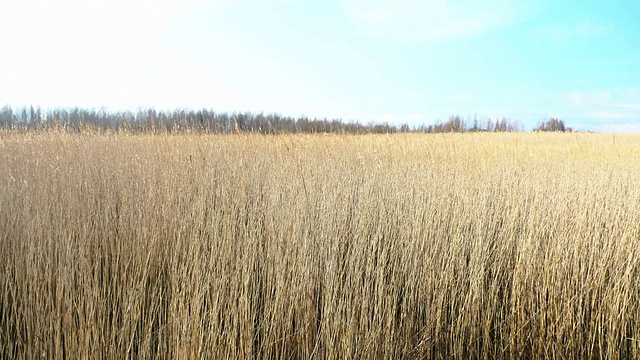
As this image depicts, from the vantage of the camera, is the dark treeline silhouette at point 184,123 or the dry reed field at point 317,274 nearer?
the dry reed field at point 317,274

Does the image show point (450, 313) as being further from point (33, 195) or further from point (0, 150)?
point (0, 150)

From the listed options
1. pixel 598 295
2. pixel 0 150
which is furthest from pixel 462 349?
pixel 0 150

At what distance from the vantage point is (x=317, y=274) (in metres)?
2.12

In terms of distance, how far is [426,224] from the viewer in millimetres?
2740

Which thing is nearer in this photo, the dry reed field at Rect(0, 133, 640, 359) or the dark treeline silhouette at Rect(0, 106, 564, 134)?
the dry reed field at Rect(0, 133, 640, 359)

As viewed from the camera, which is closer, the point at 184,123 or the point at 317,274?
the point at 317,274

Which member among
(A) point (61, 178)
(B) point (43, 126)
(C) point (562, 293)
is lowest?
(C) point (562, 293)

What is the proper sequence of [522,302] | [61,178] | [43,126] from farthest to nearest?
[43,126], [61,178], [522,302]

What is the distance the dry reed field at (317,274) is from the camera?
66.2 inches

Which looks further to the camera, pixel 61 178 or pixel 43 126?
pixel 43 126

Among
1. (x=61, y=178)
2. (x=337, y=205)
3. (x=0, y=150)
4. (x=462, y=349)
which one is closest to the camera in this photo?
(x=462, y=349)

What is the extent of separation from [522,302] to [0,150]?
619cm

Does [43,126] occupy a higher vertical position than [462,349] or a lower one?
higher

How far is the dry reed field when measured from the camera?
5.52 feet
